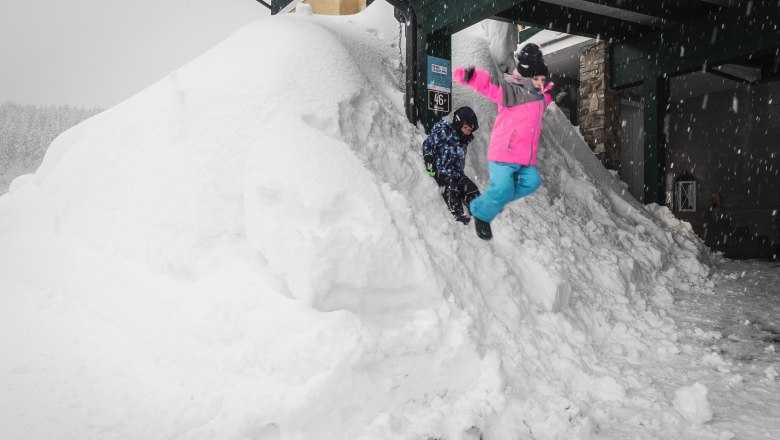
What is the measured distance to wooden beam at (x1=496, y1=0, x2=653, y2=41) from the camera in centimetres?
691

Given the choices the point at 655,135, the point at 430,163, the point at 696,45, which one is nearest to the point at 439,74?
the point at 430,163

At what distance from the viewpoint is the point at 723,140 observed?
498 inches

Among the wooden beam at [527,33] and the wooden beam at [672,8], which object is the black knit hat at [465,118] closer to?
the wooden beam at [672,8]

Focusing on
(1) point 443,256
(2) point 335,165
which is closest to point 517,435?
(1) point 443,256

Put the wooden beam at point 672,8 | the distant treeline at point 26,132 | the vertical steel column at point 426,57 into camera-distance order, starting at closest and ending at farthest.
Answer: the vertical steel column at point 426,57
the wooden beam at point 672,8
the distant treeline at point 26,132

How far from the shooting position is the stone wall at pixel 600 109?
347 inches

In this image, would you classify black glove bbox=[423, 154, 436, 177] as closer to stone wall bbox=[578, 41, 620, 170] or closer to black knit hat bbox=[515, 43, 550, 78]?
black knit hat bbox=[515, 43, 550, 78]

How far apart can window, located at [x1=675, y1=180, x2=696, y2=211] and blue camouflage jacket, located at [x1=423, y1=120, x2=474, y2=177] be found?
11.6 metres

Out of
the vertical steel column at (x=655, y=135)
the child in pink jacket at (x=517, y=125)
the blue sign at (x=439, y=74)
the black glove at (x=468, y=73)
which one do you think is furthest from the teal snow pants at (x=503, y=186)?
the vertical steel column at (x=655, y=135)

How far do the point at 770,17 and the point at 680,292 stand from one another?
4.44m

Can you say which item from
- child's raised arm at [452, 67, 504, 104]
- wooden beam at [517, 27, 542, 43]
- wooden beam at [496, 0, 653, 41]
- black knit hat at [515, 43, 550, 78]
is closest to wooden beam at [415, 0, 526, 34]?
black knit hat at [515, 43, 550, 78]

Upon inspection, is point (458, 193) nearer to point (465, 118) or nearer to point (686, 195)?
point (465, 118)

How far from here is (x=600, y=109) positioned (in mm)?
8852

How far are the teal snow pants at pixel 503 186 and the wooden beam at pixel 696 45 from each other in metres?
5.68
